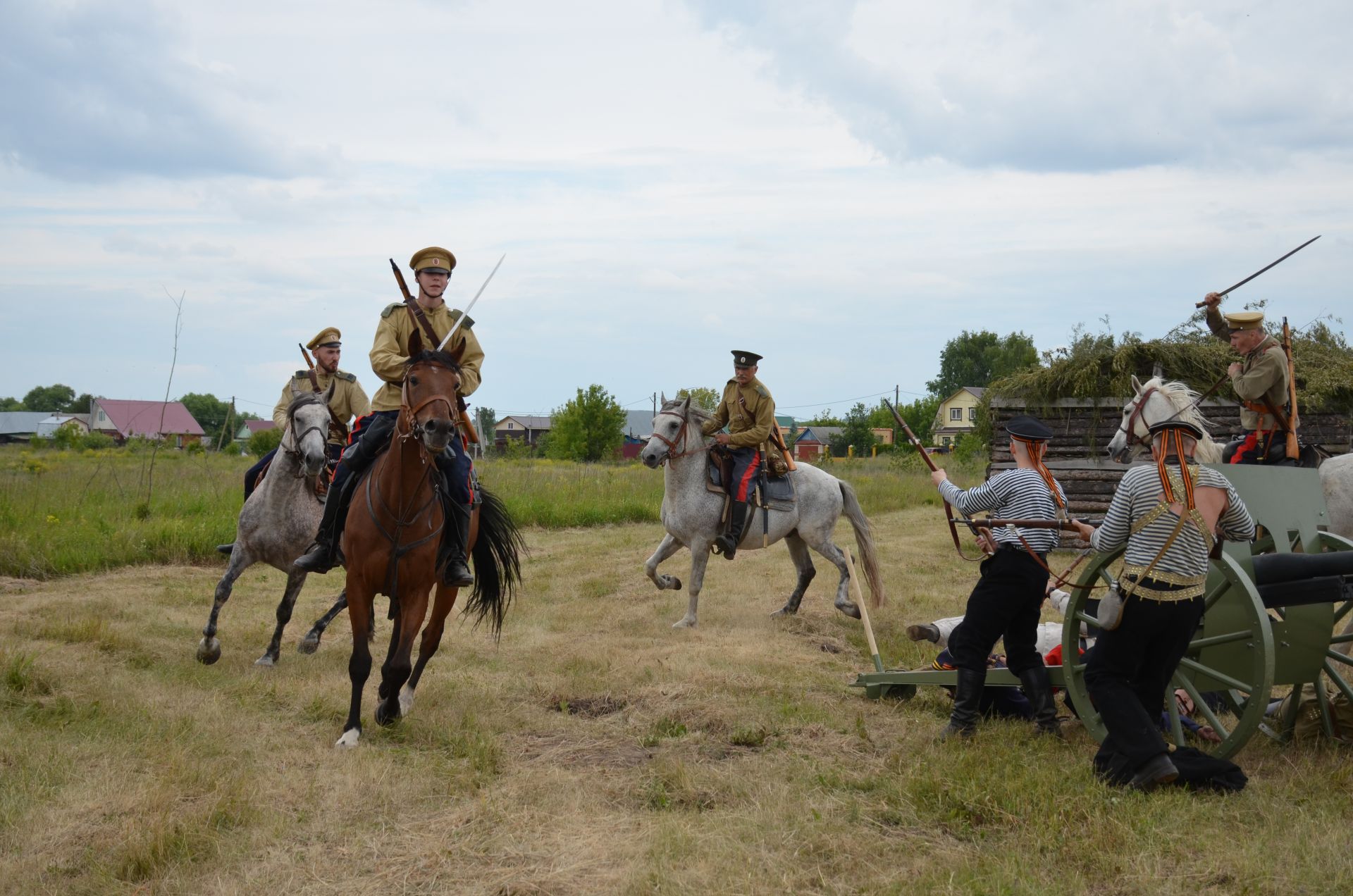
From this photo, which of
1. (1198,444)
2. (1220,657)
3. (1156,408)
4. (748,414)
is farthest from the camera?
(748,414)

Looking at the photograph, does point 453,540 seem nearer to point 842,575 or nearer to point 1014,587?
point 1014,587

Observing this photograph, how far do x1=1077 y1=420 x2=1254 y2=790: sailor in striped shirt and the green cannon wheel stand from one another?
228 millimetres

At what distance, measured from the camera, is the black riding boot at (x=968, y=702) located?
5750 millimetres

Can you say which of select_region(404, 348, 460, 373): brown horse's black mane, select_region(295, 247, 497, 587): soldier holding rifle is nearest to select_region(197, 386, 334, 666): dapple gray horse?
select_region(295, 247, 497, 587): soldier holding rifle

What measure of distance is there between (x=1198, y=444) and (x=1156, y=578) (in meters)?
2.93

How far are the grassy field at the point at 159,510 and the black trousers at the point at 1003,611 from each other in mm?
10357

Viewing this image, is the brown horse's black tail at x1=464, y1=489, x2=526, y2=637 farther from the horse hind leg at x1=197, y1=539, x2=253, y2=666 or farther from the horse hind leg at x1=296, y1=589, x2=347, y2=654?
the horse hind leg at x1=197, y1=539, x2=253, y2=666

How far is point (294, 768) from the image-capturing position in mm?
A: 5375

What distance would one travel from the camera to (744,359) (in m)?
10.5

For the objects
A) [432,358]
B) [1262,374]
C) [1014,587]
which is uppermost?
[1262,374]

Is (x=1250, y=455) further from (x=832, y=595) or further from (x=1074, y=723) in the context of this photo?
(x=832, y=595)

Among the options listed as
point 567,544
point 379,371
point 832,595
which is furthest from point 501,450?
point 379,371

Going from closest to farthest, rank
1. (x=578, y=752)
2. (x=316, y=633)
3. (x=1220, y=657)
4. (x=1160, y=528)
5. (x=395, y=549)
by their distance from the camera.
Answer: (x=1160, y=528)
(x=1220, y=657)
(x=578, y=752)
(x=395, y=549)
(x=316, y=633)

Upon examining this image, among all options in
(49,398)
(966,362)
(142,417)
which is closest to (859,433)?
(966,362)
